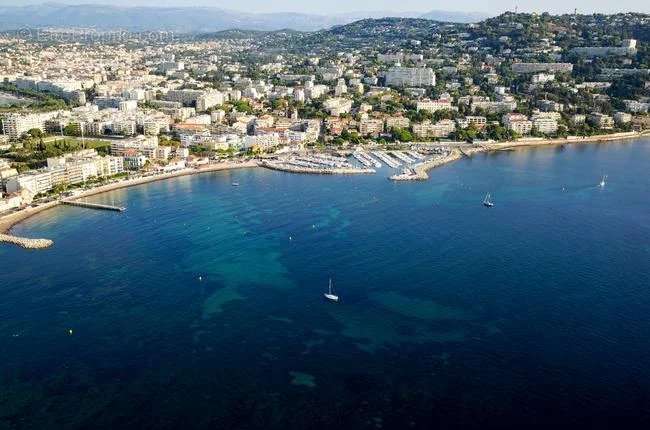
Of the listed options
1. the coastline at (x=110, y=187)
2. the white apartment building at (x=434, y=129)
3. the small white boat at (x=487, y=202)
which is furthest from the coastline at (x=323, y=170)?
the white apartment building at (x=434, y=129)

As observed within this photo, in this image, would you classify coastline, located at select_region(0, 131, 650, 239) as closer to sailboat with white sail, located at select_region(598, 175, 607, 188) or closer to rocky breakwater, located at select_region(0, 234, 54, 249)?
rocky breakwater, located at select_region(0, 234, 54, 249)

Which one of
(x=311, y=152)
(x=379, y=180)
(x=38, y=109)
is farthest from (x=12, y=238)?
(x=38, y=109)

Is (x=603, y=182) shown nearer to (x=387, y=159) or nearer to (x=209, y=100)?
(x=387, y=159)

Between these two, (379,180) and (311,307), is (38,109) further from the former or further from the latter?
(311,307)

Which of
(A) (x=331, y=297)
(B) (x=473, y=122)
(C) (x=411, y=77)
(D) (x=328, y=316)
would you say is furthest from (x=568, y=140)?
(D) (x=328, y=316)

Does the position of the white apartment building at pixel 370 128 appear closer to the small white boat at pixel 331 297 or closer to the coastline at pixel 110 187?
the coastline at pixel 110 187

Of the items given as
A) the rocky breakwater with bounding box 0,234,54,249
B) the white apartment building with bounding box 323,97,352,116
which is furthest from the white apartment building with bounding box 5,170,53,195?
the white apartment building with bounding box 323,97,352,116
